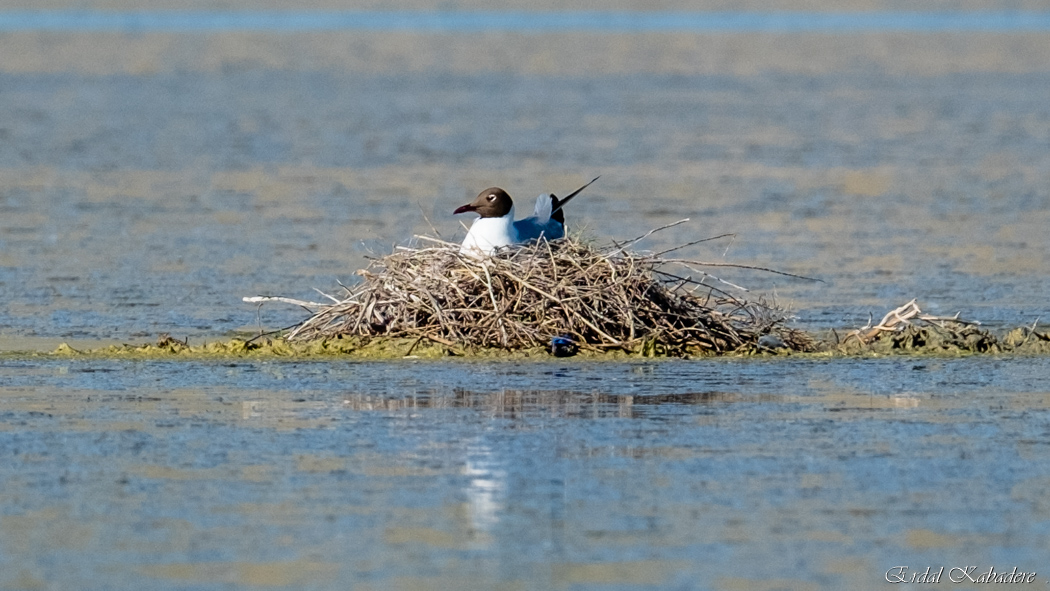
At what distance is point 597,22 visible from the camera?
63.2 m

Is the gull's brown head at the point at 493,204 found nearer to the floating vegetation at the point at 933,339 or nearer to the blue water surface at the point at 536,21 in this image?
the floating vegetation at the point at 933,339

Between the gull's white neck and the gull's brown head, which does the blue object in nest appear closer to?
the gull's white neck

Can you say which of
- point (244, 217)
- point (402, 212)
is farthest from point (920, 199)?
point (244, 217)

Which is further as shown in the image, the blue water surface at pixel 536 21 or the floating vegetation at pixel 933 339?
the blue water surface at pixel 536 21

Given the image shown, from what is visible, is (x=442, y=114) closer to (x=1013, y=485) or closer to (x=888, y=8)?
(x=1013, y=485)

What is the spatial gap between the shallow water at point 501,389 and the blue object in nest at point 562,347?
199 millimetres

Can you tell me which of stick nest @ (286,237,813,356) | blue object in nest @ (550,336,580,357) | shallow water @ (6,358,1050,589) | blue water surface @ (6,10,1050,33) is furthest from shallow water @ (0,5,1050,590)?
blue water surface @ (6,10,1050,33)

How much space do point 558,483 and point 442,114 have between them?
76.5ft

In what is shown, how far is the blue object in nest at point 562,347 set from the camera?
10523 mm

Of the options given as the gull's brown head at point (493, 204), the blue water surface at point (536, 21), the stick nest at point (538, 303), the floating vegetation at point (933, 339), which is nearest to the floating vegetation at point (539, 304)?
the stick nest at point (538, 303)

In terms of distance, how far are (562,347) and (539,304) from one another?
260mm

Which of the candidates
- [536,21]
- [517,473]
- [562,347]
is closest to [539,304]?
[562,347]

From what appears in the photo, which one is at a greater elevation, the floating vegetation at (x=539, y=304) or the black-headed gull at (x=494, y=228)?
the black-headed gull at (x=494, y=228)

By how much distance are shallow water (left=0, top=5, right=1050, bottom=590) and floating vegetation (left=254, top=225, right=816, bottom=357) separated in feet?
1.02
